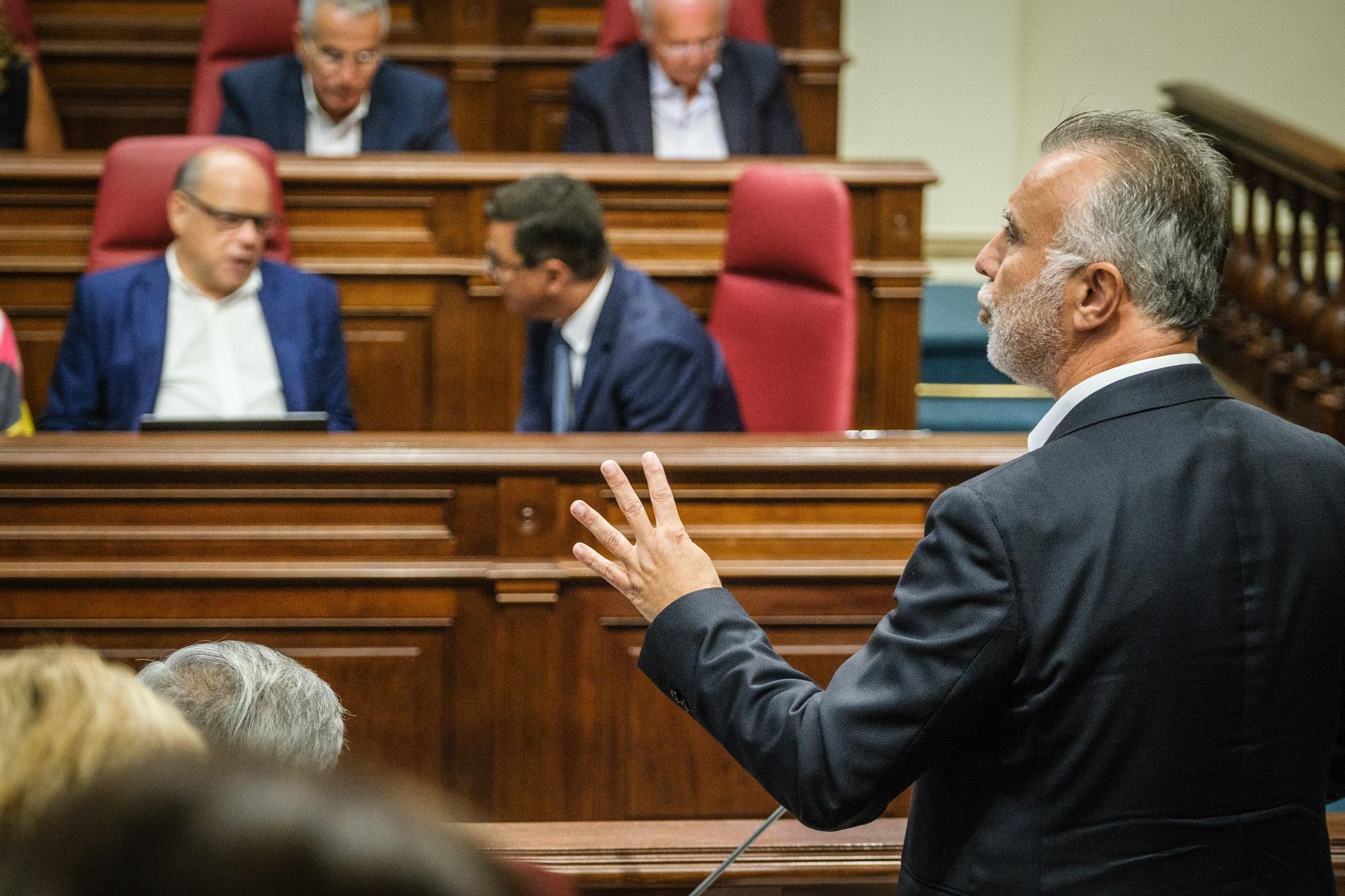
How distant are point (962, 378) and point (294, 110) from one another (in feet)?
6.34

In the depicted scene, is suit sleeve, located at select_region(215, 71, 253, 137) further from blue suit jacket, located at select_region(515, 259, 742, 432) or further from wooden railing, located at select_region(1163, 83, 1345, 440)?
wooden railing, located at select_region(1163, 83, 1345, 440)

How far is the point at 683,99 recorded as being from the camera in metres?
3.77

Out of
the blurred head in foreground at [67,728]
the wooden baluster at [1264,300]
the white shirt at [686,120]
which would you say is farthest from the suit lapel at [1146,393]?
the white shirt at [686,120]

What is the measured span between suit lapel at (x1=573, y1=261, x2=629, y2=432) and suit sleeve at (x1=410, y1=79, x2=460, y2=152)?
1069 millimetres

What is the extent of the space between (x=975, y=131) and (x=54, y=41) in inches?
123

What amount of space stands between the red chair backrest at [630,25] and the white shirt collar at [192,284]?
4.55 feet

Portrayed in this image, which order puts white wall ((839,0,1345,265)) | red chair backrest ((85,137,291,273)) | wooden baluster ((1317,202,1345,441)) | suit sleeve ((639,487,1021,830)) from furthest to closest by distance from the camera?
white wall ((839,0,1345,265)), wooden baluster ((1317,202,1345,441)), red chair backrest ((85,137,291,273)), suit sleeve ((639,487,1021,830))

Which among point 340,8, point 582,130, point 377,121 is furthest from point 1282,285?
point 340,8

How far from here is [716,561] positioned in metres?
1.89

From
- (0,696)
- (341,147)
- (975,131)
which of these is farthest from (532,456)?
(975,131)

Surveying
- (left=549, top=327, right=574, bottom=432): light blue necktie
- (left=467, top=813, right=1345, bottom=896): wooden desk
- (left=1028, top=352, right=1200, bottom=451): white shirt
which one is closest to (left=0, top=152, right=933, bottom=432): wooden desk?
(left=549, top=327, right=574, bottom=432): light blue necktie

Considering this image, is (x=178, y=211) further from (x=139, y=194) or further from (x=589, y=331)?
(x=589, y=331)

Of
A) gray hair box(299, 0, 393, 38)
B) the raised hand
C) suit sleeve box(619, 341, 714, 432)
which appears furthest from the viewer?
gray hair box(299, 0, 393, 38)

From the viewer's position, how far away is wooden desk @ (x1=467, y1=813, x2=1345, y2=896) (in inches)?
49.6
